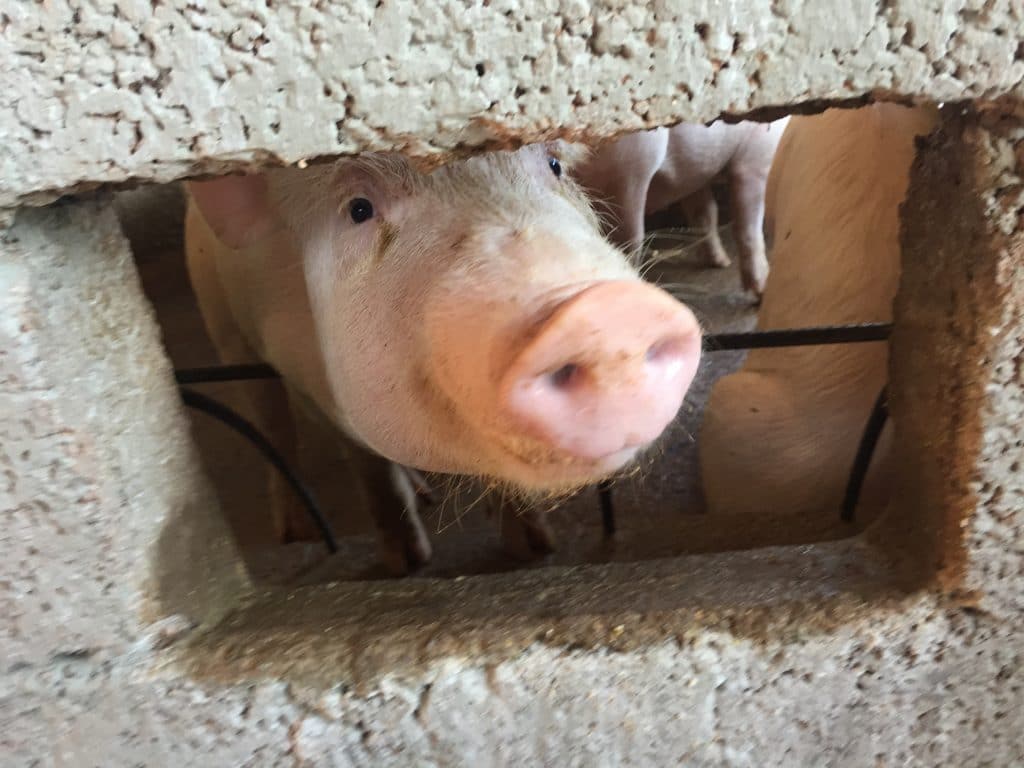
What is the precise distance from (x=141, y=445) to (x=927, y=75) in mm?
1045

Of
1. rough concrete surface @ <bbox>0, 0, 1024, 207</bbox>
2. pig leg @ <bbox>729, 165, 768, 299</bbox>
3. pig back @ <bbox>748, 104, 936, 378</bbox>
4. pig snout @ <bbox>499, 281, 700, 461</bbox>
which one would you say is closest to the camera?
rough concrete surface @ <bbox>0, 0, 1024, 207</bbox>

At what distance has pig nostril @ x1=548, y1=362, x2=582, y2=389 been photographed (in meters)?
0.92

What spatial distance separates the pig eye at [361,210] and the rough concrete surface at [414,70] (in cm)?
37

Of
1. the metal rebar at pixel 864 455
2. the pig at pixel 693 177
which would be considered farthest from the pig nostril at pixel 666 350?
the pig at pixel 693 177

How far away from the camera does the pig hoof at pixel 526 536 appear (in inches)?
81.8

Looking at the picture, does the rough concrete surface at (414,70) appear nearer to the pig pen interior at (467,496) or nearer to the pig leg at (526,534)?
the pig pen interior at (467,496)

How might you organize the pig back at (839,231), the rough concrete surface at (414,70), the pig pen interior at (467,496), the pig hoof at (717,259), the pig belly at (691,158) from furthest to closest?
the pig hoof at (717,259) < the pig belly at (691,158) < the pig pen interior at (467,496) < the pig back at (839,231) < the rough concrete surface at (414,70)

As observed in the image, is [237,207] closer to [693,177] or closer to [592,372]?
[592,372]

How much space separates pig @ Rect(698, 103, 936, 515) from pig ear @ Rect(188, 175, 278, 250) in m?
1.25

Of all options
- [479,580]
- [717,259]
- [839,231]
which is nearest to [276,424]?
[479,580]

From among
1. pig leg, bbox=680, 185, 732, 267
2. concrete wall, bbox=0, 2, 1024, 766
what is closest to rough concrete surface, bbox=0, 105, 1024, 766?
concrete wall, bbox=0, 2, 1024, 766

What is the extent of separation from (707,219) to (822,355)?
90.5 inches

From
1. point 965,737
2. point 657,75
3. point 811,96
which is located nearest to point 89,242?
point 657,75

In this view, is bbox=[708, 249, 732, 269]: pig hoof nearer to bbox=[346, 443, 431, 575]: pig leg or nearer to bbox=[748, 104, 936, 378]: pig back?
bbox=[748, 104, 936, 378]: pig back
